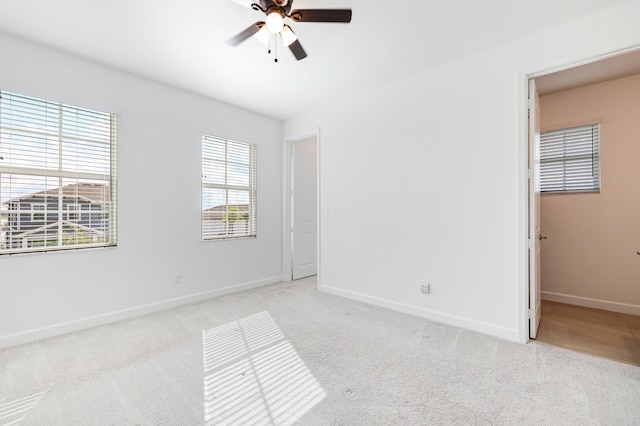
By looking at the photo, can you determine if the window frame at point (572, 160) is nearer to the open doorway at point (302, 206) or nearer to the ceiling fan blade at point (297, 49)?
the open doorway at point (302, 206)

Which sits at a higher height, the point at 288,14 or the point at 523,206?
the point at 288,14

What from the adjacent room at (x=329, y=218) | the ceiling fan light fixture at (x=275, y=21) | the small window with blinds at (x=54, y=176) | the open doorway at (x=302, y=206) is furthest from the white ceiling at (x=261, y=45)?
the open doorway at (x=302, y=206)

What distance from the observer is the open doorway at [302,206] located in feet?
16.5

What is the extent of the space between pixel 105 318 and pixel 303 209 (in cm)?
311

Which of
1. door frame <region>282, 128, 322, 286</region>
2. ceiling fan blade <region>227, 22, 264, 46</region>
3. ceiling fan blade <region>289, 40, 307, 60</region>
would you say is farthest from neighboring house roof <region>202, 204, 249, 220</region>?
ceiling fan blade <region>289, 40, 307, 60</region>

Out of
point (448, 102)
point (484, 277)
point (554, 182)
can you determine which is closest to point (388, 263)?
point (484, 277)

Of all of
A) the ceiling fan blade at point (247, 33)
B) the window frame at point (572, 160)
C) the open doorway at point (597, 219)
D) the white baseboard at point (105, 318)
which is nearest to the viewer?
the ceiling fan blade at point (247, 33)

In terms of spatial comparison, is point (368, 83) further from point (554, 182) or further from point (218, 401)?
point (218, 401)

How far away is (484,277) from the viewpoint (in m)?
2.87

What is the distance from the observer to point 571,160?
370cm

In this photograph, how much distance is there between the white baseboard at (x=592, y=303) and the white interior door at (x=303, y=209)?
3.49 m

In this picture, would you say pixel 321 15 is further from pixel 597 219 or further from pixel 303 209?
pixel 597 219

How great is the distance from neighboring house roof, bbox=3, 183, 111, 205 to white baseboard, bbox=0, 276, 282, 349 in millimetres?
1249

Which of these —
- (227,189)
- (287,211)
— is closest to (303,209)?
(287,211)
